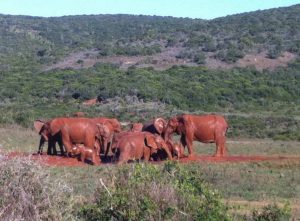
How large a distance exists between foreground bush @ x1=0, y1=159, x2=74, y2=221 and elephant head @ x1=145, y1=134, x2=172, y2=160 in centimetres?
1348

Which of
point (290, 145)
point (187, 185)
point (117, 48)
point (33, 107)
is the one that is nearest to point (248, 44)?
point (117, 48)

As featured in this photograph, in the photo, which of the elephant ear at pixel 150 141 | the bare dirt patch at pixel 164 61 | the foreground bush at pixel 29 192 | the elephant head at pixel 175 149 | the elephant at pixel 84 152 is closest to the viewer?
the foreground bush at pixel 29 192

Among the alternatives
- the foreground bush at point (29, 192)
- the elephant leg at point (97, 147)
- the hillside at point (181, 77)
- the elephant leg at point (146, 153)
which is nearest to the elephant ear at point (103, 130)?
the elephant leg at point (97, 147)

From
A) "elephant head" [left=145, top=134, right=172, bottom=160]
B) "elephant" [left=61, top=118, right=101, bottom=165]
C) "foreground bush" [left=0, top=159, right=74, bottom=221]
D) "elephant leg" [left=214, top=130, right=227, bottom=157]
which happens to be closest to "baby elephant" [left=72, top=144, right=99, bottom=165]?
"elephant" [left=61, top=118, right=101, bottom=165]

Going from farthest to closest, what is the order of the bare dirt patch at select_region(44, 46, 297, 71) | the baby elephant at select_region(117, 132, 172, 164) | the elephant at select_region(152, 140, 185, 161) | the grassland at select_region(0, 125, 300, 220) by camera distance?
the bare dirt patch at select_region(44, 46, 297, 71) → the elephant at select_region(152, 140, 185, 161) → the baby elephant at select_region(117, 132, 172, 164) → the grassland at select_region(0, 125, 300, 220)

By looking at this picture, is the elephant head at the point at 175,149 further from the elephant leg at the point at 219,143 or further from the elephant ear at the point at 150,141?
the elephant leg at the point at 219,143

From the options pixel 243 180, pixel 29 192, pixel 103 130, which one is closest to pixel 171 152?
pixel 103 130

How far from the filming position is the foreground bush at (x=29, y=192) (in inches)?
427

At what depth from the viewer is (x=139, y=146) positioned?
24.5m

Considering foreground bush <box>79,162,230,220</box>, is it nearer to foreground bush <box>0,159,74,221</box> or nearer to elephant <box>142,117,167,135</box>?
foreground bush <box>0,159,74,221</box>

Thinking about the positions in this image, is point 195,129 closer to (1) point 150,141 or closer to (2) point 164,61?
(1) point 150,141

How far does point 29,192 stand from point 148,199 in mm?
1743

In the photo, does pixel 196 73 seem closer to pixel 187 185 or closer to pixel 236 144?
pixel 236 144

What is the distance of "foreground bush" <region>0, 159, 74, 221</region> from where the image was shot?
35.6 feet
